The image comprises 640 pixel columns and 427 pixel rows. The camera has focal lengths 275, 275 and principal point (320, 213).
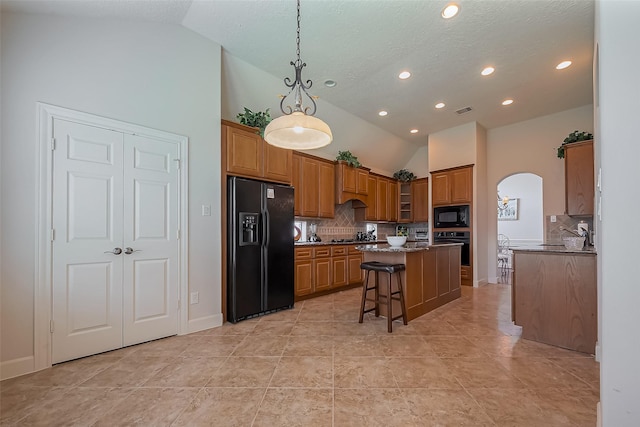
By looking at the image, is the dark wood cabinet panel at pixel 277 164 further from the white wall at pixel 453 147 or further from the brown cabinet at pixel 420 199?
the brown cabinet at pixel 420 199

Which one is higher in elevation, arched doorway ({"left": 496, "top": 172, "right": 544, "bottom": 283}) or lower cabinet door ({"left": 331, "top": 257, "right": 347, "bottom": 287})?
arched doorway ({"left": 496, "top": 172, "right": 544, "bottom": 283})

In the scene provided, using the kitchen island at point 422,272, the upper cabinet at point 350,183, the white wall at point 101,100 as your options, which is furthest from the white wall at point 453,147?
the white wall at point 101,100

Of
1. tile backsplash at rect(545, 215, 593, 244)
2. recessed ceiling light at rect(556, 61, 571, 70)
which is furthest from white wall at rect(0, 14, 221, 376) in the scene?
tile backsplash at rect(545, 215, 593, 244)

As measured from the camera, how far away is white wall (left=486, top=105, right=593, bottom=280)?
505cm

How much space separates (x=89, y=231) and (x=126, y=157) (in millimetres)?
746

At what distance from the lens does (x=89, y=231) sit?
7.97 ft

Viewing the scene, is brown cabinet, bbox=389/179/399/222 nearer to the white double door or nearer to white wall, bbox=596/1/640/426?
the white double door

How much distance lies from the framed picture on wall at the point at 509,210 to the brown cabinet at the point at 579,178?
4580 millimetres

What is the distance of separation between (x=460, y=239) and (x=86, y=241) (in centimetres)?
585

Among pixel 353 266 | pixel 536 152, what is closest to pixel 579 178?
pixel 536 152

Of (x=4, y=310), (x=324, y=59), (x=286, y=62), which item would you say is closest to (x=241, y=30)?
(x=286, y=62)

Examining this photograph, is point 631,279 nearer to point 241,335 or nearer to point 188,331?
point 241,335

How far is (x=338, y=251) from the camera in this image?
16.3 feet

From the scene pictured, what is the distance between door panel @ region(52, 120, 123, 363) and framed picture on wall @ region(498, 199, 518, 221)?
378 inches
